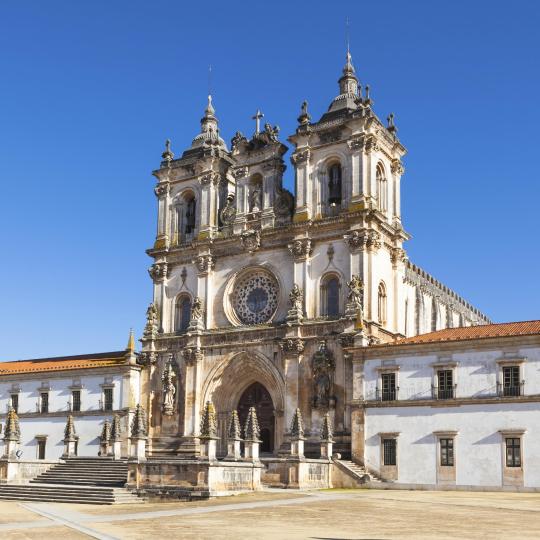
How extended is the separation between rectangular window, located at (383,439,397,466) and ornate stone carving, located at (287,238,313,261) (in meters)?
14.2

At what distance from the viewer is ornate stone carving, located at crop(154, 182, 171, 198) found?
62.8 meters

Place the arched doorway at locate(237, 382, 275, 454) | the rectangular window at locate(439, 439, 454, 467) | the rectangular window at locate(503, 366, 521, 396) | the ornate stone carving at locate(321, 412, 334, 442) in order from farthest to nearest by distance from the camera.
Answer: the arched doorway at locate(237, 382, 275, 454) < the ornate stone carving at locate(321, 412, 334, 442) < the rectangular window at locate(439, 439, 454, 467) < the rectangular window at locate(503, 366, 521, 396)

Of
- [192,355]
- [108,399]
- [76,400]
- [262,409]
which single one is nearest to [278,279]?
[192,355]

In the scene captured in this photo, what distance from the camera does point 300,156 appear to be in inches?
2208

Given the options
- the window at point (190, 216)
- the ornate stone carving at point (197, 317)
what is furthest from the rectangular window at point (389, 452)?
the window at point (190, 216)

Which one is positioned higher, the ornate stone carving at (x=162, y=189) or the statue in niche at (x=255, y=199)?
the ornate stone carving at (x=162, y=189)

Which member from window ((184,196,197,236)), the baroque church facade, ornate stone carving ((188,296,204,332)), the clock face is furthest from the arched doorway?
window ((184,196,197,236))

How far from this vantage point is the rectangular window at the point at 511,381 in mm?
41594

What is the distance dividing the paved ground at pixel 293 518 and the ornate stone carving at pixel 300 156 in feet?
84.6

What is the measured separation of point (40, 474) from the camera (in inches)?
1797

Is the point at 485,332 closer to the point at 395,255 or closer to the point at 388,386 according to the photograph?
the point at 388,386

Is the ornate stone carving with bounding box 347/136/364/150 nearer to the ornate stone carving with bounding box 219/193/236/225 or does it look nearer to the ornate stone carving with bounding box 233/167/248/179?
the ornate stone carving with bounding box 233/167/248/179

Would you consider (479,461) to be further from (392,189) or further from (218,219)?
(218,219)

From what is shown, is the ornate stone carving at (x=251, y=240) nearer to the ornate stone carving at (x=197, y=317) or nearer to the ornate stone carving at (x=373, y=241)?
the ornate stone carving at (x=197, y=317)
